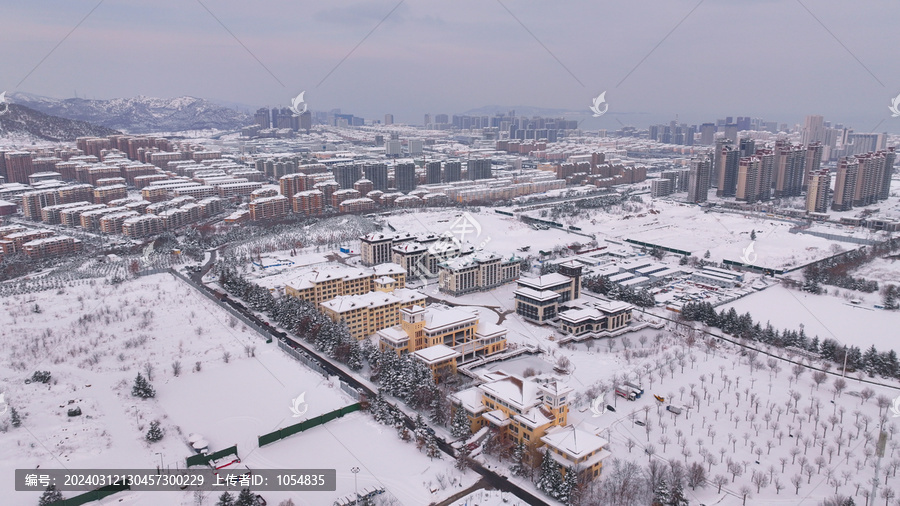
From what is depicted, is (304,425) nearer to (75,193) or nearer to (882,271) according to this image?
(882,271)

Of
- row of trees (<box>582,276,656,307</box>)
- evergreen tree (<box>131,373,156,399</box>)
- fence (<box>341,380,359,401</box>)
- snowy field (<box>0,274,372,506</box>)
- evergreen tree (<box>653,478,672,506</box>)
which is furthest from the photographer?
row of trees (<box>582,276,656,307</box>)

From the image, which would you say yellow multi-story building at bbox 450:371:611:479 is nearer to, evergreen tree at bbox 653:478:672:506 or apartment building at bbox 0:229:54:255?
evergreen tree at bbox 653:478:672:506

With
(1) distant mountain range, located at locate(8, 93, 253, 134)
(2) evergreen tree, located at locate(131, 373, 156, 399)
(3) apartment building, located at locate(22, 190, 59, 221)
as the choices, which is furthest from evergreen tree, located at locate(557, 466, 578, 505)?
(1) distant mountain range, located at locate(8, 93, 253, 134)

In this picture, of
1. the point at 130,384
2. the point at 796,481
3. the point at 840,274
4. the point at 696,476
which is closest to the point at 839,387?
the point at 796,481

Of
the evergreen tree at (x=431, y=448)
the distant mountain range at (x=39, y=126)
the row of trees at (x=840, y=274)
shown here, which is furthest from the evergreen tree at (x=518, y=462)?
the distant mountain range at (x=39, y=126)

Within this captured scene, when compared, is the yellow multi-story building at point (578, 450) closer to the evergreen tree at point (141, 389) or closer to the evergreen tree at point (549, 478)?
the evergreen tree at point (549, 478)

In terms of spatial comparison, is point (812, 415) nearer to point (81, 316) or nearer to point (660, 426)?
point (660, 426)
